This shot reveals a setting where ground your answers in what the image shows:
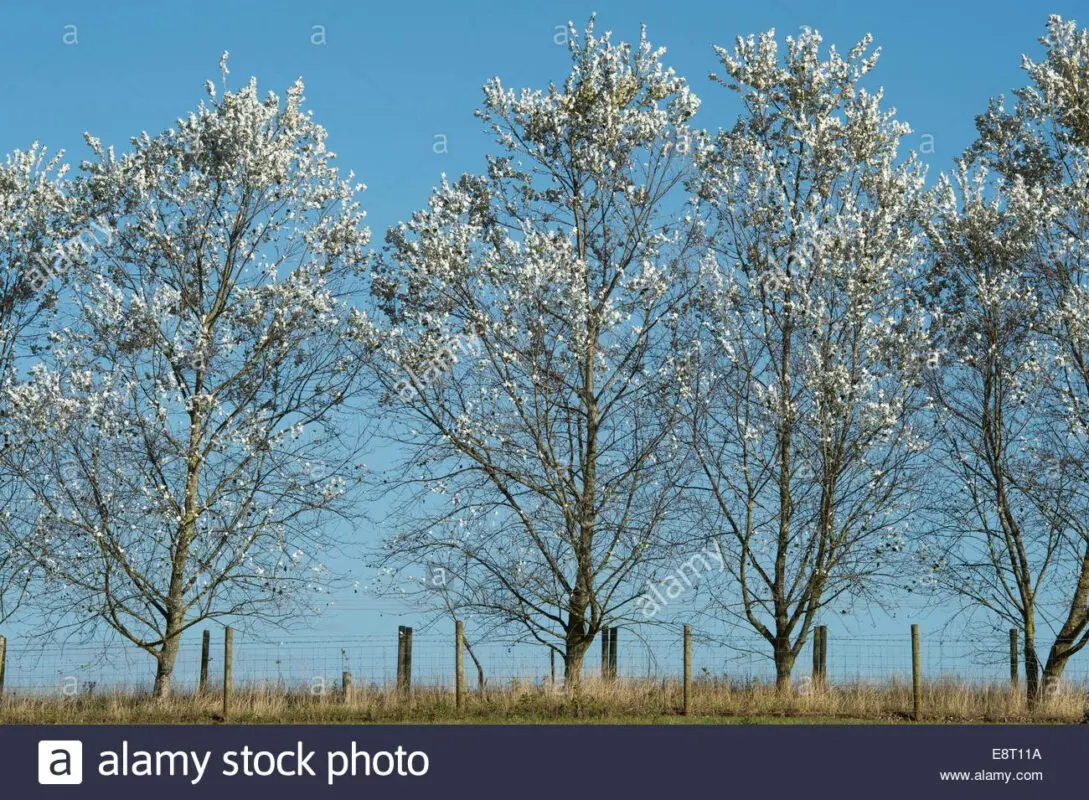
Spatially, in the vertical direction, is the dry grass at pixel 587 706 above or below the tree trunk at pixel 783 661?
below

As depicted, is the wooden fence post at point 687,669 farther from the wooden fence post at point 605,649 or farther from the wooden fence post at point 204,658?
the wooden fence post at point 204,658

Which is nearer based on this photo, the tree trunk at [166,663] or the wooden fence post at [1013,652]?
the tree trunk at [166,663]

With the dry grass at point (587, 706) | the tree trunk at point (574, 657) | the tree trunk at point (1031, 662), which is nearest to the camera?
the dry grass at point (587, 706)

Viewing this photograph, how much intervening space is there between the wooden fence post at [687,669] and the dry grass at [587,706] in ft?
0.66

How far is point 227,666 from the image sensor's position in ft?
88.3

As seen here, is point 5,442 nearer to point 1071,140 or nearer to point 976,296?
point 976,296

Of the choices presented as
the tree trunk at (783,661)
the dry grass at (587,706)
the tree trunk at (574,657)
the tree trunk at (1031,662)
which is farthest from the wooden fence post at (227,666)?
the tree trunk at (1031,662)

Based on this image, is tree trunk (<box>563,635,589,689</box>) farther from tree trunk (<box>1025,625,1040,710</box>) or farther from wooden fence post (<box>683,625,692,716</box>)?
tree trunk (<box>1025,625,1040,710</box>)

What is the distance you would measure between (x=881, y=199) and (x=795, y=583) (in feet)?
30.2

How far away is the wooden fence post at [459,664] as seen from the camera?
86.9 ft

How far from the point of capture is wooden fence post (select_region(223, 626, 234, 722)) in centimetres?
2656

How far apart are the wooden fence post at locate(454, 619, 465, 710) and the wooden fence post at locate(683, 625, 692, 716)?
4685 mm

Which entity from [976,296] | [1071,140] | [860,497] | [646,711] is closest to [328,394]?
[646,711]

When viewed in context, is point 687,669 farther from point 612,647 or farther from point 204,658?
point 204,658
